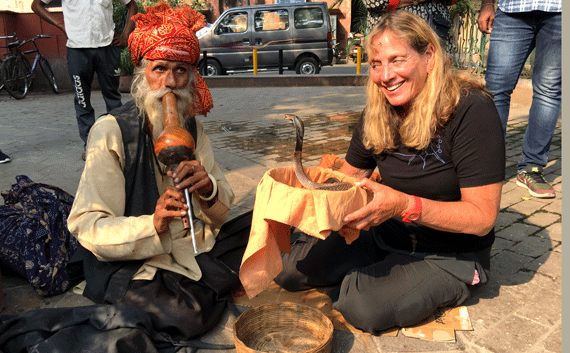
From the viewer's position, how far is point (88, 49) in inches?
194

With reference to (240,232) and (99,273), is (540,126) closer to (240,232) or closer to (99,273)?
(240,232)

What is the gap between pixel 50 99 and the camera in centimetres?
1018

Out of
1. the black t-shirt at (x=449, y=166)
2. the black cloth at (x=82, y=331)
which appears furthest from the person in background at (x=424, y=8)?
the black cloth at (x=82, y=331)

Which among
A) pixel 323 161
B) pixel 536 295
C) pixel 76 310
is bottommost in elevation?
pixel 536 295

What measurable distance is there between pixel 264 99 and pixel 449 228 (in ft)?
25.1

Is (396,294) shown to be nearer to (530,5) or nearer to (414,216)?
(414,216)

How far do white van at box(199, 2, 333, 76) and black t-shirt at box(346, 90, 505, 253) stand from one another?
1152 centimetres

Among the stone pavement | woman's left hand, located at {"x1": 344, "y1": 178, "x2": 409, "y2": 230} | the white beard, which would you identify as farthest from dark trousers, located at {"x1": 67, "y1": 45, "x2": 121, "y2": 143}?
woman's left hand, located at {"x1": 344, "y1": 178, "x2": 409, "y2": 230}

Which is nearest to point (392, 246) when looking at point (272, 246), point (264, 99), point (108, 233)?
point (272, 246)

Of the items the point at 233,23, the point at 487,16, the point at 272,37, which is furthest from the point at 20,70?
the point at 487,16

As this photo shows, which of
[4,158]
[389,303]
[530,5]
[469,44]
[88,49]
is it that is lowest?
[389,303]

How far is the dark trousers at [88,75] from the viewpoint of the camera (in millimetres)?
4891

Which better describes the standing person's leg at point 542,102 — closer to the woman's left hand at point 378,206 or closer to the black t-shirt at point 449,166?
the black t-shirt at point 449,166

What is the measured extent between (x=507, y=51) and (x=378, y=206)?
7.89ft
